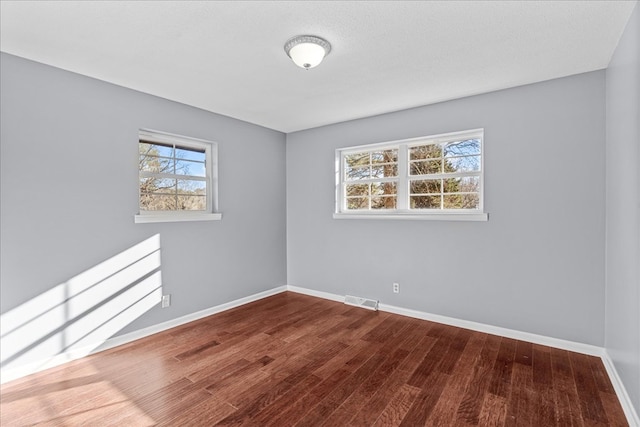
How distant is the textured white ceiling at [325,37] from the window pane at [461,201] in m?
1.07

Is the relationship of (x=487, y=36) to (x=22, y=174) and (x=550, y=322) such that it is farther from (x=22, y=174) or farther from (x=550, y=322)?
(x=22, y=174)

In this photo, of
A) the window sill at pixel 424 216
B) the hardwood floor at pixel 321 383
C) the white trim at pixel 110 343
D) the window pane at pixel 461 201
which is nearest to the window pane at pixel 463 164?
the window pane at pixel 461 201

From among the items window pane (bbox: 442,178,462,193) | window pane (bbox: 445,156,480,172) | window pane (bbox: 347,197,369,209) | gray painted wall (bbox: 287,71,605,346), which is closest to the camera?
gray painted wall (bbox: 287,71,605,346)

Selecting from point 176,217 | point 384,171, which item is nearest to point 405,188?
point 384,171

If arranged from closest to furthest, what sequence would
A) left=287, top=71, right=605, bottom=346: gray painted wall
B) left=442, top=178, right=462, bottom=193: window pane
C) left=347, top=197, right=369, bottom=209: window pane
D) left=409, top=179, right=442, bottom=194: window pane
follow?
1. left=287, top=71, right=605, bottom=346: gray painted wall
2. left=442, top=178, right=462, bottom=193: window pane
3. left=409, top=179, right=442, bottom=194: window pane
4. left=347, top=197, right=369, bottom=209: window pane

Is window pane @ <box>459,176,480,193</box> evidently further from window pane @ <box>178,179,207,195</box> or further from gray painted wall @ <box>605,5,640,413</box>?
window pane @ <box>178,179,207,195</box>

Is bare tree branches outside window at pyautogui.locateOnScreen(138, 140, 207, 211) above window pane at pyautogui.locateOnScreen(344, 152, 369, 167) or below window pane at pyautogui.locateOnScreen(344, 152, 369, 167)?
below

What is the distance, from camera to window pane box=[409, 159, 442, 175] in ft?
11.7

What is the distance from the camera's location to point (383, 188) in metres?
4.00

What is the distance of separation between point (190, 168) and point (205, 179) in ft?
0.74

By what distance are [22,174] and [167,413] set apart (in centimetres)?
213

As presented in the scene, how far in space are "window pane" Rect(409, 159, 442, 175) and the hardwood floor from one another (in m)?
1.76

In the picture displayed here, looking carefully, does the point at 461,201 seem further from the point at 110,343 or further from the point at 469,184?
the point at 110,343

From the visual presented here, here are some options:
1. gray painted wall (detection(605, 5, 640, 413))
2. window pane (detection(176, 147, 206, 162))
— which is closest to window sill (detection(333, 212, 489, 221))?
gray painted wall (detection(605, 5, 640, 413))
